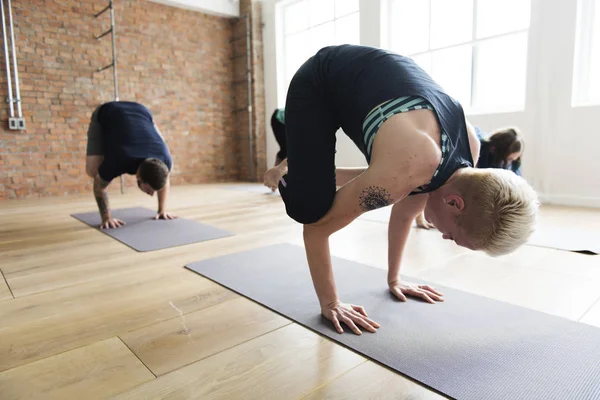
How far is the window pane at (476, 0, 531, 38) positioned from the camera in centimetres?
402

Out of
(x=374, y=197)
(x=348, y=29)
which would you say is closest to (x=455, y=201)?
(x=374, y=197)

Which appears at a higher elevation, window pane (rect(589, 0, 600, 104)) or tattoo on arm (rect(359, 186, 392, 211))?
window pane (rect(589, 0, 600, 104))

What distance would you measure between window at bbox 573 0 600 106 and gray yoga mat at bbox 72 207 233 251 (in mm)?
3426

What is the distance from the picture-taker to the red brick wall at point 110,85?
5.00 meters

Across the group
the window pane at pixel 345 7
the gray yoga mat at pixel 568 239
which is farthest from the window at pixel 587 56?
the window pane at pixel 345 7

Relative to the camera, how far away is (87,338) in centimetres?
127

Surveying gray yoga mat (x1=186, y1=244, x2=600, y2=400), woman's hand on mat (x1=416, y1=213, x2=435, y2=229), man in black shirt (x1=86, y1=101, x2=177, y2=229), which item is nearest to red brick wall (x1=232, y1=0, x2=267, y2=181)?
man in black shirt (x1=86, y1=101, x2=177, y2=229)

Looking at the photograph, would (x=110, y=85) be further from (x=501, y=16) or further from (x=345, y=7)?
(x=501, y=16)

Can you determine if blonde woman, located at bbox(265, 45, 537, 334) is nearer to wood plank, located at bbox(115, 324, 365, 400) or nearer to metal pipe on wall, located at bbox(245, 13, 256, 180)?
wood plank, located at bbox(115, 324, 365, 400)

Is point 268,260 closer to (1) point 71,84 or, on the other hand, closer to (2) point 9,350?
(2) point 9,350

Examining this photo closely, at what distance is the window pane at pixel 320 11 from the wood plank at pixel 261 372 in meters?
5.53

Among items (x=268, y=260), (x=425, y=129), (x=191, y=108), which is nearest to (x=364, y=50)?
(x=425, y=129)

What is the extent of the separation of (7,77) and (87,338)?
4.85 meters

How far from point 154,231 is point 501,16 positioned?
12.9 feet
